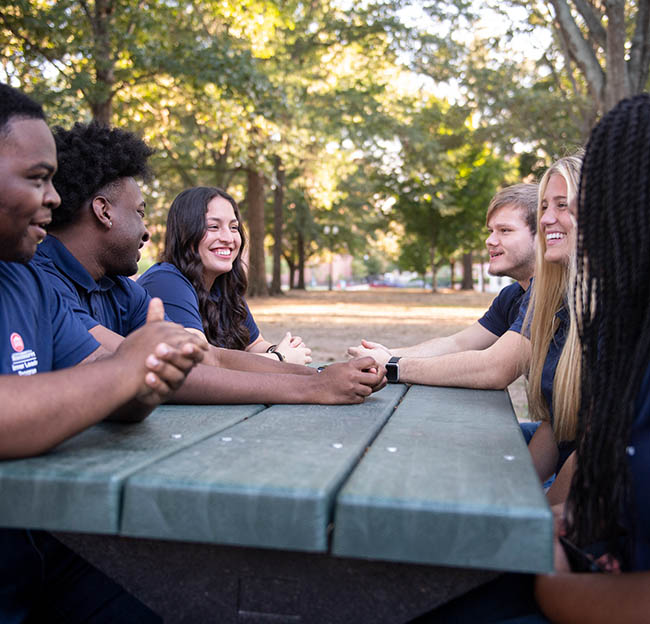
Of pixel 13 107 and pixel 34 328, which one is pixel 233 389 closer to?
pixel 34 328

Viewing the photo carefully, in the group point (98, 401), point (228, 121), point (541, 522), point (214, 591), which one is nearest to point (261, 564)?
point (214, 591)

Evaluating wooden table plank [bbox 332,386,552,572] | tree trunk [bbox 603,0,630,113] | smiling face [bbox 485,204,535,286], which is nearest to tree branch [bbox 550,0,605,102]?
tree trunk [bbox 603,0,630,113]

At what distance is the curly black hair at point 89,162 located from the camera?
9.09 feet

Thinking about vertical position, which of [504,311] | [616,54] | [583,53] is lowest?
[504,311]

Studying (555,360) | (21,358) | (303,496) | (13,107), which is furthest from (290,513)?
(555,360)

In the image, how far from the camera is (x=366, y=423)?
6.28 feet

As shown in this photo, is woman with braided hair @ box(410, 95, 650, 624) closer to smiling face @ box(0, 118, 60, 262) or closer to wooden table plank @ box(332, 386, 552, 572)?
wooden table plank @ box(332, 386, 552, 572)

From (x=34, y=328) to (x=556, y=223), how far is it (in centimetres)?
188

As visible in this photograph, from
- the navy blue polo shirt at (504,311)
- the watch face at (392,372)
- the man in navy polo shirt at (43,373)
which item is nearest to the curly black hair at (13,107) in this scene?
the man in navy polo shirt at (43,373)

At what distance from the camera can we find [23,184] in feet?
5.48

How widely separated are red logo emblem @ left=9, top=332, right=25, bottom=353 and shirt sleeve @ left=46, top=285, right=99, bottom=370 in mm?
200

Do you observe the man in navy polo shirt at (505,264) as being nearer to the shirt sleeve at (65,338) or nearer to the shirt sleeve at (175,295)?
the shirt sleeve at (175,295)

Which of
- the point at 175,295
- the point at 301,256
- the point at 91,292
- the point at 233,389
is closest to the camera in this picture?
the point at 233,389

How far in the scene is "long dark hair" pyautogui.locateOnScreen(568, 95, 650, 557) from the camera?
4.59 feet
